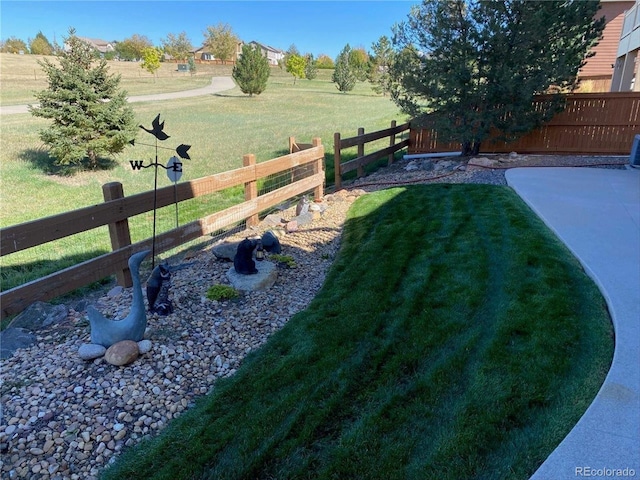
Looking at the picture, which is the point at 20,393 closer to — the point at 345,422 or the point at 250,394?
the point at 250,394

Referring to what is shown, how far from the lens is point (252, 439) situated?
7.13 ft

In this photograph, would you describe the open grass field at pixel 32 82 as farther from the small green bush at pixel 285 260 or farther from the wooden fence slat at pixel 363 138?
the small green bush at pixel 285 260

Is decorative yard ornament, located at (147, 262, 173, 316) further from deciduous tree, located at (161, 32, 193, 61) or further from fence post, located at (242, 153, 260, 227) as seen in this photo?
deciduous tree, located at (161, 32, 193, 61)

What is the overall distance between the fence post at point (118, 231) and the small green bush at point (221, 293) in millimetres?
866

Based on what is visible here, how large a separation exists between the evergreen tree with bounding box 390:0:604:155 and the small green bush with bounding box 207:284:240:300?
24.3 ft

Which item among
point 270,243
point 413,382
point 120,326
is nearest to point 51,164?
point 270,243

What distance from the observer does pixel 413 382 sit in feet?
8.52

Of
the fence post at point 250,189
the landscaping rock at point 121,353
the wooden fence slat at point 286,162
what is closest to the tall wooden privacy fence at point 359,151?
the wooden fence slat at point 286,162

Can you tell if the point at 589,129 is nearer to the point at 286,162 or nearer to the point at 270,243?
the point at 286,162

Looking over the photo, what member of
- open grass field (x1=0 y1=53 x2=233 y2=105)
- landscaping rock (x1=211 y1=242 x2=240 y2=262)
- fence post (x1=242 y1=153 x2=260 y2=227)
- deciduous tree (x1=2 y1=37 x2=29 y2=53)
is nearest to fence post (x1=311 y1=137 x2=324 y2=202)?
fence post (x1=242 y1=153 x2=260 y2=227)

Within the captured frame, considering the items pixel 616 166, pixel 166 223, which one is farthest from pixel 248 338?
pixel 616 166

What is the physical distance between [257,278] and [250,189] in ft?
6.57

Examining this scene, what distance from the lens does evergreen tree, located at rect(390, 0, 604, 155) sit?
8.55 m

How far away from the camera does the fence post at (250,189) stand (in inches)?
217
